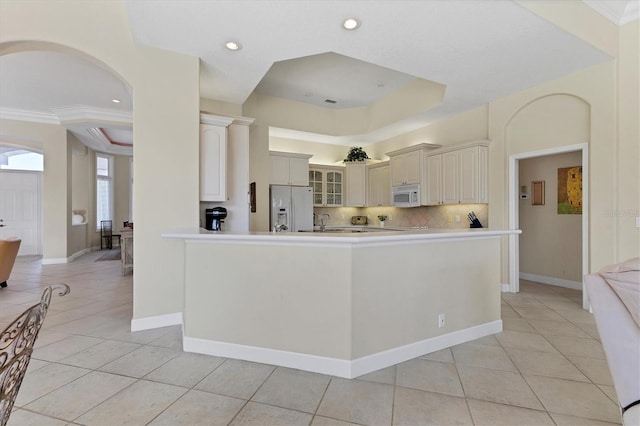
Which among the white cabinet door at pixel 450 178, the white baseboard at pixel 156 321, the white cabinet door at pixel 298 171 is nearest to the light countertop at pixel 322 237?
the white baseboard at pixel 156 321

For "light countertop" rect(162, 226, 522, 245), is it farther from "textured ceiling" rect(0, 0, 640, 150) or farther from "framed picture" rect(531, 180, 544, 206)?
"framed picture" rect(531, 180, 544, 206)

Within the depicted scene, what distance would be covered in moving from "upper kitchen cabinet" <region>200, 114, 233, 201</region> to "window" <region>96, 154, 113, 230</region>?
7.43 meters

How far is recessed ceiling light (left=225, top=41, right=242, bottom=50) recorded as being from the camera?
10.2ft

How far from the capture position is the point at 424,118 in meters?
5.62

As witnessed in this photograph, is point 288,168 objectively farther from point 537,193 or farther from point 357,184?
point 537,193

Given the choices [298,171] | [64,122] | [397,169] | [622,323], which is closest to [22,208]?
[64,122]

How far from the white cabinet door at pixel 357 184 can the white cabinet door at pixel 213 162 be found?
→ 4.08m

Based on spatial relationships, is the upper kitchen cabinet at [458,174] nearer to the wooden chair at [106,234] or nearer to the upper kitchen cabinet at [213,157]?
the upper kitchen cabinet at [213,157]

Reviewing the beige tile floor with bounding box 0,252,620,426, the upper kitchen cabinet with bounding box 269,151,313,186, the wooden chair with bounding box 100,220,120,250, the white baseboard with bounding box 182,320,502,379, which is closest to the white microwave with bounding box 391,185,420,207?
the upper kitchen cabinet with bounding box 269,151,313,186

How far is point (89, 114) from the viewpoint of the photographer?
595 cm

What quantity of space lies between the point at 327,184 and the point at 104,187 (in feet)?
23.1

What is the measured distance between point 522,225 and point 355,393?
511 cm

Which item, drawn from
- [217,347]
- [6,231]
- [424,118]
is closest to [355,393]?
[217,347]

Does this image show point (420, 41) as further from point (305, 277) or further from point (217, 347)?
point (217, 347)
